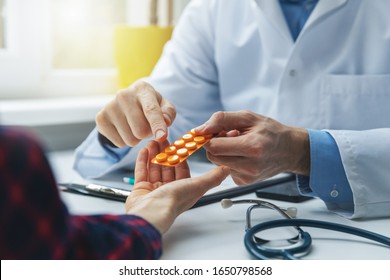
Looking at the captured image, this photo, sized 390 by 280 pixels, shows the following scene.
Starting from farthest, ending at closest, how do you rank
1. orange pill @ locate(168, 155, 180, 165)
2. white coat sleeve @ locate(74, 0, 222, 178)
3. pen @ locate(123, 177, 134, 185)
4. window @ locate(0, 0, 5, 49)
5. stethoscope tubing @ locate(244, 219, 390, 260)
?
1. window @ locate(0, 0, 5, 49)
2. white coat sleeve @ locate(74, 0, 222, 178)
3. pen @ locate(123, 177, 134, 185)
4. orange pill @ locate(168, 155, 180, 165)
5. stethoscope tubing @ locate(244, 219, 390, 260)

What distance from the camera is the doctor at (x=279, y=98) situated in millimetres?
861

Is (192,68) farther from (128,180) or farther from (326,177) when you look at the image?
(326,177)

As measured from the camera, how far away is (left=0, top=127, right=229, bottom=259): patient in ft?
1.14

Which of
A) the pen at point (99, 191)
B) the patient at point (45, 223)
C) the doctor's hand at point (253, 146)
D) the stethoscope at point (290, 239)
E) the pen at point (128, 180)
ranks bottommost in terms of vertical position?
the pen at point (128, 180)

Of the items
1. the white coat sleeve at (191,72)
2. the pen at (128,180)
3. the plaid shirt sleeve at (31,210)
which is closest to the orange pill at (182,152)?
the pen at (128,180)

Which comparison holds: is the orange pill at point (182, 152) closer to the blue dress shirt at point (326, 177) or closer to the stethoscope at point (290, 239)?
the stethoscope at point (290, 239)

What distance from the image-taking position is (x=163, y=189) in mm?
713

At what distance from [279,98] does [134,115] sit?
37cm

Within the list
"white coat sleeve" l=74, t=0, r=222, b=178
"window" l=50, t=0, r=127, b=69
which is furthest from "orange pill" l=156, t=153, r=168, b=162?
"window" l=50, t=0, r=127, b=69

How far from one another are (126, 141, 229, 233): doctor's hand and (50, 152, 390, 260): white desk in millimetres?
31

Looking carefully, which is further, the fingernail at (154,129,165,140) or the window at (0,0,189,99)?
the window at (0,0,189,99)

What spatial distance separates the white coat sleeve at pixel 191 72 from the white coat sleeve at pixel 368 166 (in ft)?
1.51

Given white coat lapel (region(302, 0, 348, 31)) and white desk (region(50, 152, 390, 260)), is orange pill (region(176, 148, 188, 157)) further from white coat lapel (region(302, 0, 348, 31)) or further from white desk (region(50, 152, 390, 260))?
white coat lapel (region(302, 0, 348, 31))
